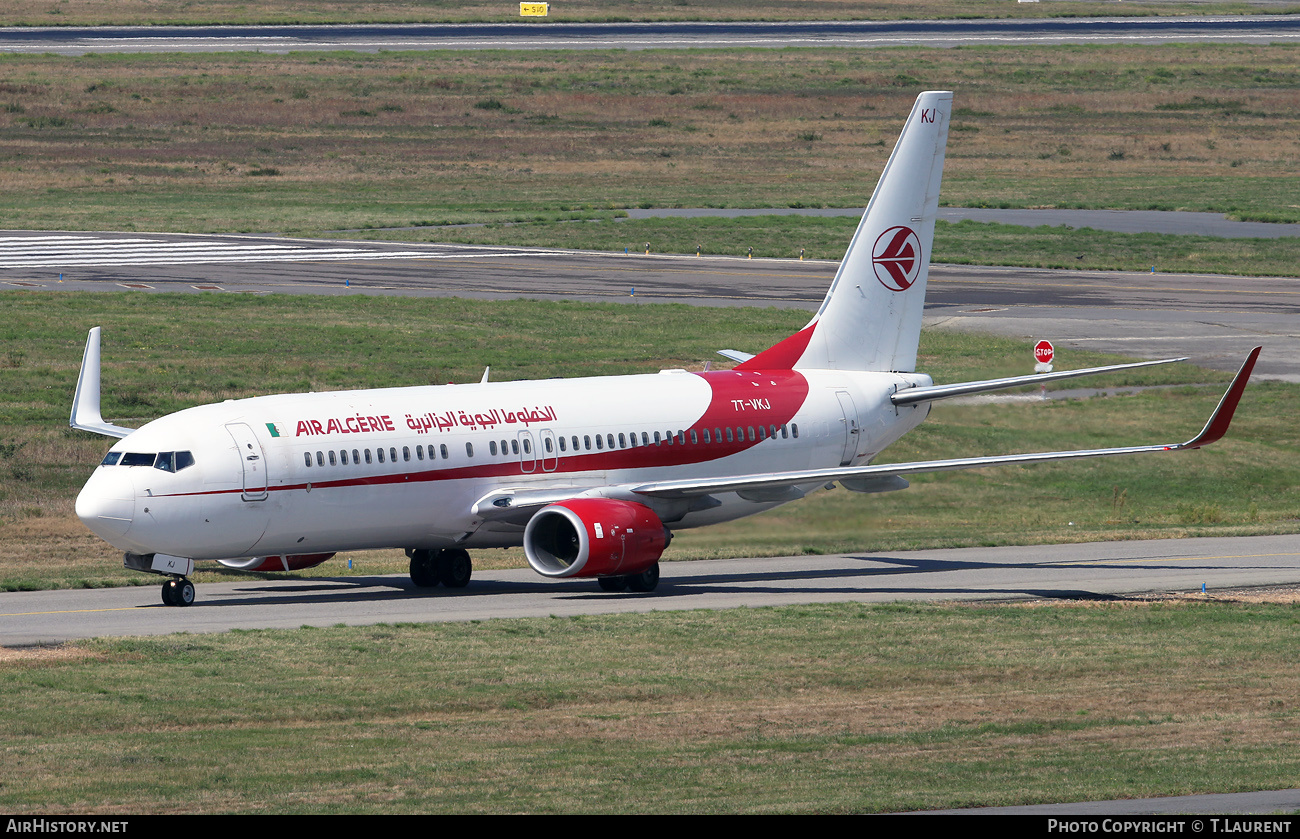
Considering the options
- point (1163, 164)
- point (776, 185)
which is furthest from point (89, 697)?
point (1163, 164)

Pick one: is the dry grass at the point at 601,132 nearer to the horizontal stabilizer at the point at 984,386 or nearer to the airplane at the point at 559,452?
the airplane at the point at 559,452

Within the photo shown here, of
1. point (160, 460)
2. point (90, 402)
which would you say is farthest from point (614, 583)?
point (90, 402)

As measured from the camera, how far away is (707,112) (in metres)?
143

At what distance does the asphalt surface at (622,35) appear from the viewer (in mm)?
166250

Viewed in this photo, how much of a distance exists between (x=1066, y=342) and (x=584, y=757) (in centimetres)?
4999

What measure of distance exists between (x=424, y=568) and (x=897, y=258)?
14.3 m

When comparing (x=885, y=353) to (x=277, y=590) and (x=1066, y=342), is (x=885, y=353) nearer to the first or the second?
(x=277, y=590)

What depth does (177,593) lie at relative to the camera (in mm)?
35375

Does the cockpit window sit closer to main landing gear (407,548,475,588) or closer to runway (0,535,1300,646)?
runway (0,535,1300,646)

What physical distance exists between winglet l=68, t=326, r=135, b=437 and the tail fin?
1529cm

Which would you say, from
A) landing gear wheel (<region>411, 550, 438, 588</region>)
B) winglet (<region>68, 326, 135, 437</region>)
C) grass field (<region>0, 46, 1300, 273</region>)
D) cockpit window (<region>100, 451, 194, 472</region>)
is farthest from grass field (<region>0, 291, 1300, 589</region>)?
grass field (<region>0, 46, 1300, 273</region>)

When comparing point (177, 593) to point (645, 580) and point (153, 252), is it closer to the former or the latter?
point (645, 580)

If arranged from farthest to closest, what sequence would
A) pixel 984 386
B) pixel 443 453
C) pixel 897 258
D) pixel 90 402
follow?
pixel 897 258
pixel 984 386
pixel 90 402
pixel 443 453

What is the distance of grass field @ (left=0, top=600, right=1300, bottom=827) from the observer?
20875 mm
